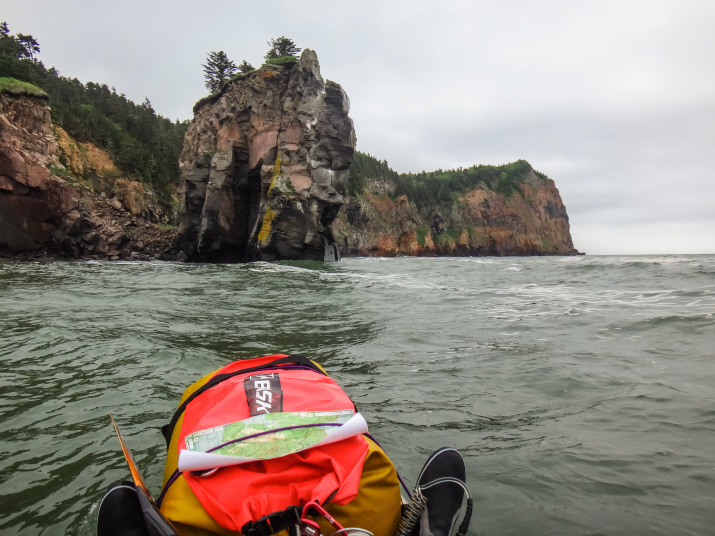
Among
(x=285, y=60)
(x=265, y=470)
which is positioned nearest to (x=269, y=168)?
(x=285, y=60)

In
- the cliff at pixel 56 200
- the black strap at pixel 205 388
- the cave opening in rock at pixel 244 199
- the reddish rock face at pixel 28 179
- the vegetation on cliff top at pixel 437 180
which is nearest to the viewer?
the black strap at pixel 205 388

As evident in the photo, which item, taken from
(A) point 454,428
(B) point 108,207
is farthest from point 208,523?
(B) point 108,207

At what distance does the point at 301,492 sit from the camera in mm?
1347

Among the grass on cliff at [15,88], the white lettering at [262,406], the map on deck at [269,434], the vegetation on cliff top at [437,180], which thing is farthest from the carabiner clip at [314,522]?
the vegetation on cliff top at [437,180]

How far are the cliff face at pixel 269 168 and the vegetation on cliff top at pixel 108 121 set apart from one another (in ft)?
27.8

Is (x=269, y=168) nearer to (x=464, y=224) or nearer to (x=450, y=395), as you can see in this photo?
(x=450, y=395)

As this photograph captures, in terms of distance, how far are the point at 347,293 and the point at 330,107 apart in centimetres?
1895

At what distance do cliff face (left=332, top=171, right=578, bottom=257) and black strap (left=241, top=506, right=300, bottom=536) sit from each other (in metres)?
54.6

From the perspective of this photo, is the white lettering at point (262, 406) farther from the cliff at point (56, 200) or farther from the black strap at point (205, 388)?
the cliff at point (56, 200)

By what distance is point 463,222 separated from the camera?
8525 cm

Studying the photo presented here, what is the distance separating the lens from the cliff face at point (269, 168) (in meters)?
25.0

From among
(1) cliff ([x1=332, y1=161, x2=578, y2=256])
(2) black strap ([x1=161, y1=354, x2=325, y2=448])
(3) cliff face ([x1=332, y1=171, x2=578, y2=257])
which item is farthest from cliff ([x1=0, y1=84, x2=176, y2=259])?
(1) cliff ([x1=332, y1=161, x2=578, y2=256])

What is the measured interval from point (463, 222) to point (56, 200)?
7331cm

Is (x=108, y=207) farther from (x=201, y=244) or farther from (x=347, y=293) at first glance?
(x=347, y=293)
